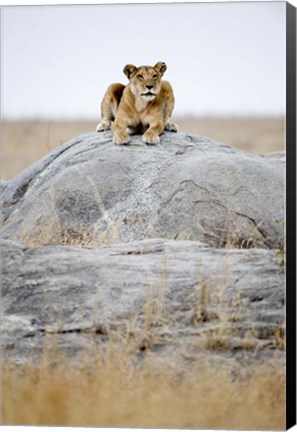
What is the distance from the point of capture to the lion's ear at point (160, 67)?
10.8m

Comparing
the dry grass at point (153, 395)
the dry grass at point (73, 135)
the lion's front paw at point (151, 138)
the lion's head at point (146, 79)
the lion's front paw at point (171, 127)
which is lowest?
the dry grass at point (153, 395)

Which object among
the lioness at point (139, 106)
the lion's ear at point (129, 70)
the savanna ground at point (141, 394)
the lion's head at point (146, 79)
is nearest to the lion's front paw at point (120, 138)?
the lioness at point (139, 106)

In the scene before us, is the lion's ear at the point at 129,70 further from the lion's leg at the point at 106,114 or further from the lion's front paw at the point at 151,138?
the lion's leg at the point at 106,114

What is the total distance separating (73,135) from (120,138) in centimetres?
1689

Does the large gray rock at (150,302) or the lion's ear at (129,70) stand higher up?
the lion's ear at (129,70)

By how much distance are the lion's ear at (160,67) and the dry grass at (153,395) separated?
3232mm

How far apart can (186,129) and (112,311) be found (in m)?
20.2

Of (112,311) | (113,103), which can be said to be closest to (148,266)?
(112,311)

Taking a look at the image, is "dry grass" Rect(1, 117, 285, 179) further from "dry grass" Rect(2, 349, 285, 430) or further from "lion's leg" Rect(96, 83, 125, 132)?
"dry grass" Rect(2, 349, 285, 430)

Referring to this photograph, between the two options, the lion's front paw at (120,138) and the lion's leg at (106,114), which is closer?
the lion's front paw at (120,138)

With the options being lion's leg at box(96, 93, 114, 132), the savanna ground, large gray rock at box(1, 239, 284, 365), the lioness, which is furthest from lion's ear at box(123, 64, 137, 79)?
the savanna ground

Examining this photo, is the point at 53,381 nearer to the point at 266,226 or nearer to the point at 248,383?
the point at 248,383

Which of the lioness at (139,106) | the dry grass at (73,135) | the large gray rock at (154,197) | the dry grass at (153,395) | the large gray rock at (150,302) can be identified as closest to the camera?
the dry grass at (153,395)

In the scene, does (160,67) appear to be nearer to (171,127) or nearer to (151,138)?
(151,138)
